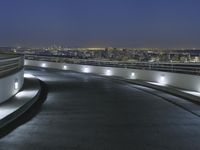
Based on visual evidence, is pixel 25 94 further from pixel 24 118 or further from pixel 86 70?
pixel 86 70

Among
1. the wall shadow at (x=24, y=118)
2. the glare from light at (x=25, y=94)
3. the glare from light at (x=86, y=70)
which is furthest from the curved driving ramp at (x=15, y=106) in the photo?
the glare from light at (x=86, y=70)

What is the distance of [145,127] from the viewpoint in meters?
10.1

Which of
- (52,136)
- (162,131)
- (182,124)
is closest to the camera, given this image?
(52,136)

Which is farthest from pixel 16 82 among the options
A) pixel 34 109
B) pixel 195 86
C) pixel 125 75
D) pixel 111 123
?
pixel 125 75

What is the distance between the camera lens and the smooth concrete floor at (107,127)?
8016mm

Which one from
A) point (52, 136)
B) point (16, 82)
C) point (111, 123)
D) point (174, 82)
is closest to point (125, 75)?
point (174, 82)

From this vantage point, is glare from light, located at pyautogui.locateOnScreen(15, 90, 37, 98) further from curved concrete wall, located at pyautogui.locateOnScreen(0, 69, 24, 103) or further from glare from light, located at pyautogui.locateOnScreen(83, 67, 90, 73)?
glare from light, located at pyautogui.locateOnScreen(83, 67, 90, 73)

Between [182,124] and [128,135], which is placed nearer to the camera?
[128,135]

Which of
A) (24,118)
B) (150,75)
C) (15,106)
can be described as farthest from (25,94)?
(150,75)

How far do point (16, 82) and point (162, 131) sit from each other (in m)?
8.72

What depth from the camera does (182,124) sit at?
10.5 meters

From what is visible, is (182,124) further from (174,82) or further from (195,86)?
(174,82)

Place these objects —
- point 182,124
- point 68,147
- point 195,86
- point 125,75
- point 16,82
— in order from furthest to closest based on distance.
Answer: point 125,75, point 195,86, point 16,82, point 182,124, point 68,147

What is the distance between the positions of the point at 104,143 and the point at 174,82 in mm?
15696
